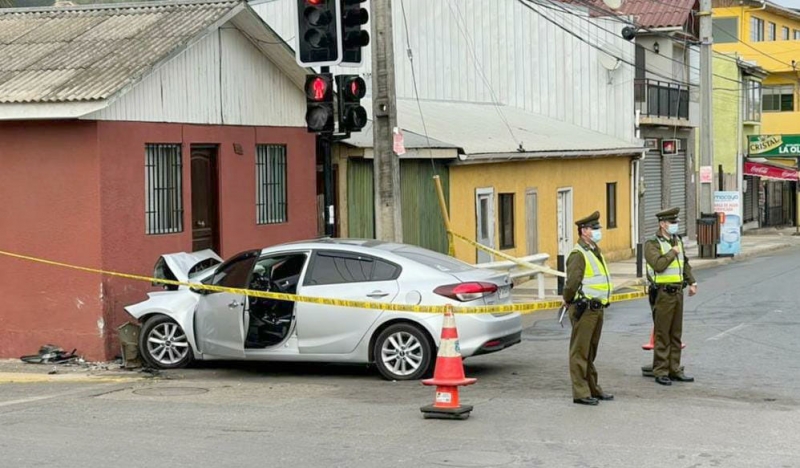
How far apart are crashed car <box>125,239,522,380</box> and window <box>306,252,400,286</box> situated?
0.01 meters

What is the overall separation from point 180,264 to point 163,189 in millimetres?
1547

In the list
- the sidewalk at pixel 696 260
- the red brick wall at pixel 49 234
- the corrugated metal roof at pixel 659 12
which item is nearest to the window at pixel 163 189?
the red brick wall at pixel 49 234

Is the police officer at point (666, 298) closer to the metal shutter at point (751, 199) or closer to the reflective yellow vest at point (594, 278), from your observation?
the reflective yellow vest at point (594, 278)

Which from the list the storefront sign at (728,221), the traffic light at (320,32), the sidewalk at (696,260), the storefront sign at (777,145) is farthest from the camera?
the storefront sign at (777,145)

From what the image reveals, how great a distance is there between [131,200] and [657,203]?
2905cm

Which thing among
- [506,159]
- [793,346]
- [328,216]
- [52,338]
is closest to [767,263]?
[506,159]

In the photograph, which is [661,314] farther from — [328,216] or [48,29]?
[48,29]

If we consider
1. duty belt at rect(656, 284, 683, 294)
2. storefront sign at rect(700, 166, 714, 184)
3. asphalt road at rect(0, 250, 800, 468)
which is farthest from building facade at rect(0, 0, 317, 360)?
storefront sign at rect(700, 166, 714, 184)

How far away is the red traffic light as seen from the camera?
583 inches

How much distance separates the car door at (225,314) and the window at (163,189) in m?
2.40

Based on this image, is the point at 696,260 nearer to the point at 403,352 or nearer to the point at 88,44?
the point at 88,44

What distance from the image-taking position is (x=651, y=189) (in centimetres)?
4162

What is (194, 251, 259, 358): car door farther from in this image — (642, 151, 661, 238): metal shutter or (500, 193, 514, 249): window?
(642, 151, 661, 238): metal shutter

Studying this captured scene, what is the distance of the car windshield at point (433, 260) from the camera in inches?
540
